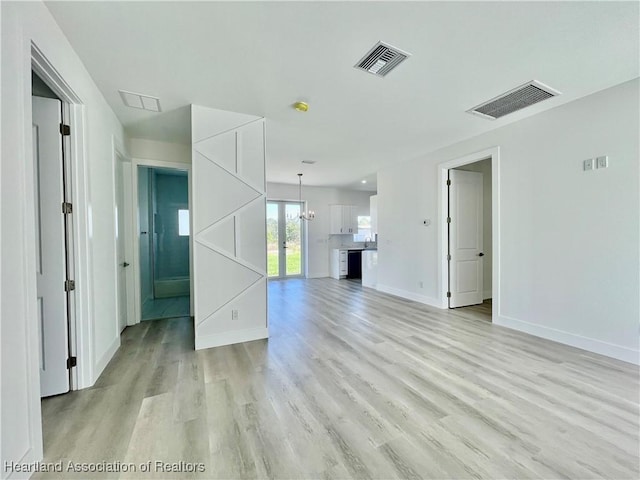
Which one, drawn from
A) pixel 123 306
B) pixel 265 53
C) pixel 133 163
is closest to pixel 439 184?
pixel 265 53

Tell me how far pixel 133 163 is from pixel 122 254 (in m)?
1.35

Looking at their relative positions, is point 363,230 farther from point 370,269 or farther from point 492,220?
A: point 492,220

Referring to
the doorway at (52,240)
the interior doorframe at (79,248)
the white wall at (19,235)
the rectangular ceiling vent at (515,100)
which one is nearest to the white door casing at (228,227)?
the interior doorframe at (79,248)

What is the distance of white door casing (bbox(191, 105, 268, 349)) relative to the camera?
306 centimetres

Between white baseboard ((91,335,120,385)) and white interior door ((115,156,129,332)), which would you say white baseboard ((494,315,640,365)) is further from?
white interior door ((115,156,129,332))

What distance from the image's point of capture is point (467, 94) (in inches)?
111

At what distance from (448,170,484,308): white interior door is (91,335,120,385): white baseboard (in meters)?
4.81

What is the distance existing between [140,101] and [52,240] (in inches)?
67.2

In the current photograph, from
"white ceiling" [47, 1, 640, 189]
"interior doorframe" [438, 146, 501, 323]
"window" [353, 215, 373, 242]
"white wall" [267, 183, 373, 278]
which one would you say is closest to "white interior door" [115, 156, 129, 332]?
"white ceiling" [47, 1, 640, 189]

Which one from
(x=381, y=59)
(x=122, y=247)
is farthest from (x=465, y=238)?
(x=122, y=247)

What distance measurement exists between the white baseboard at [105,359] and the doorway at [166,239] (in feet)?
7.98

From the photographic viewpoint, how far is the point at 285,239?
26.0 ft

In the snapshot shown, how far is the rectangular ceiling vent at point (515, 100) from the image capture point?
2.70 meters

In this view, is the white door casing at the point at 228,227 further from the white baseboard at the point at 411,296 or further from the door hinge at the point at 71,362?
the white baseboard at the point at 411,296
